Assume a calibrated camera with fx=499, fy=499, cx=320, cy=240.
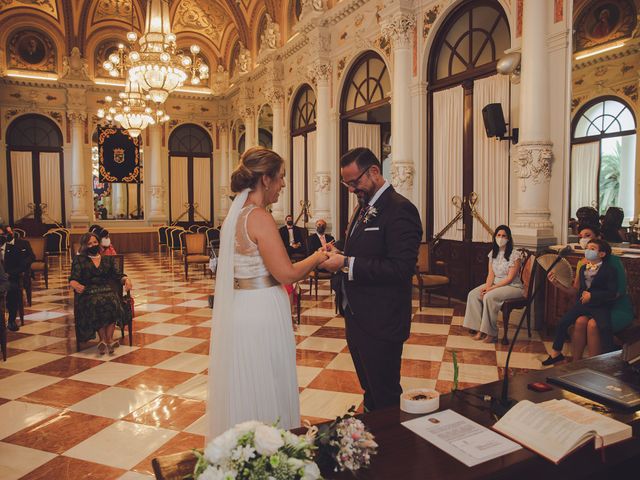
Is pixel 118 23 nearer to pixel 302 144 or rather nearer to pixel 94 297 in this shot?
pixel 302 144

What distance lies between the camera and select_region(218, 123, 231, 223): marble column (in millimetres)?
17781

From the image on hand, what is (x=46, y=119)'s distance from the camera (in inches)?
632

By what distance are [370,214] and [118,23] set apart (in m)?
17.2

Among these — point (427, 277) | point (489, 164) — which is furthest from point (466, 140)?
point (427, 277)

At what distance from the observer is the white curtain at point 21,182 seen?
1570 cm

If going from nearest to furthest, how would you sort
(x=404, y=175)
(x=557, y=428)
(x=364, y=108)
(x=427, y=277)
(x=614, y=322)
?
(x=557, y=428)
(x=614, y=322)
(x=427, y=277)
(x=404, y=175)
(x=364, y=108)

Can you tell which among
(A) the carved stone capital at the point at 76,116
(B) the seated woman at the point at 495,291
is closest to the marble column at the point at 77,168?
(A) the carved stone capital at the point at 76,116

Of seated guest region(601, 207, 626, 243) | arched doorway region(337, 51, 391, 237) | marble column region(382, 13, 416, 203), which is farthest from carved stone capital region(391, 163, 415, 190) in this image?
seated guest region(601, 207, 626, 243)

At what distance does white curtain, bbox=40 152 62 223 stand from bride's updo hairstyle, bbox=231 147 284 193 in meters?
16.0

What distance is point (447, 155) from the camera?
7.75m

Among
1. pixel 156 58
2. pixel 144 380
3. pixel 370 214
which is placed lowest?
pixel 144 380

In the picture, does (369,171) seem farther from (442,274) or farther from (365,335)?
(442,274)

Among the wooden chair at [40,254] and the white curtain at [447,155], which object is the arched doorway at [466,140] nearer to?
the white curtain at [447,155]

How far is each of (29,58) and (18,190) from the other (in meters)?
4.23
